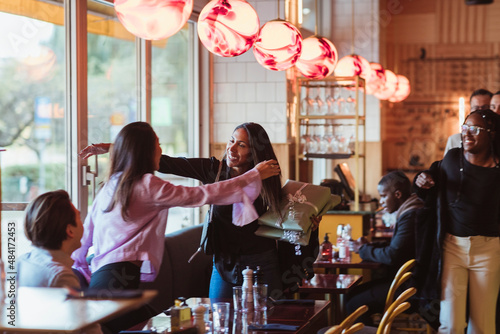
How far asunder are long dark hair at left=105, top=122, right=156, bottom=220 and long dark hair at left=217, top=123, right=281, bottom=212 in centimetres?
65

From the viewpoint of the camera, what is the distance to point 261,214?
3.57m

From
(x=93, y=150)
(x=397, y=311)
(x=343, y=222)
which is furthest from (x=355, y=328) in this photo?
(x=343, y=222)

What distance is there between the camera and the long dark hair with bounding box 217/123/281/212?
3.55 meters

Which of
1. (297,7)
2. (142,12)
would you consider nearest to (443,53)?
(297,7)

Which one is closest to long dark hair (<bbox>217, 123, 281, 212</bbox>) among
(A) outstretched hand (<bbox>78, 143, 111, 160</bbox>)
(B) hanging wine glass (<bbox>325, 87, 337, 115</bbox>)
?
(A) outstretched hand (<bbox>78, 143, 111, 160</bbox>)

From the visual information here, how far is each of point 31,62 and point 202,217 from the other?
2835 mm

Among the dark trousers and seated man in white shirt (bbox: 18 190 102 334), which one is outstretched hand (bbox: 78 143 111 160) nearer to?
the dark trousers

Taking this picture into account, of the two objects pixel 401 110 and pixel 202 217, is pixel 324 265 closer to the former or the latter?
pixel 202 217

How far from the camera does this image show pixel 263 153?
3566 mm

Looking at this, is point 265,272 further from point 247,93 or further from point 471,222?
point 247,93

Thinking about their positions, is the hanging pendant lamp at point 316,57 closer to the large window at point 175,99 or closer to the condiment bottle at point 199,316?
the large window at point 175,99

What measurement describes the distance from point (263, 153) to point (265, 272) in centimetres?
61

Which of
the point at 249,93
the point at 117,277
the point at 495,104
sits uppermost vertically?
the point at 249,93

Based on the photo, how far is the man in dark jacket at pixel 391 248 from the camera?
15.4ft
